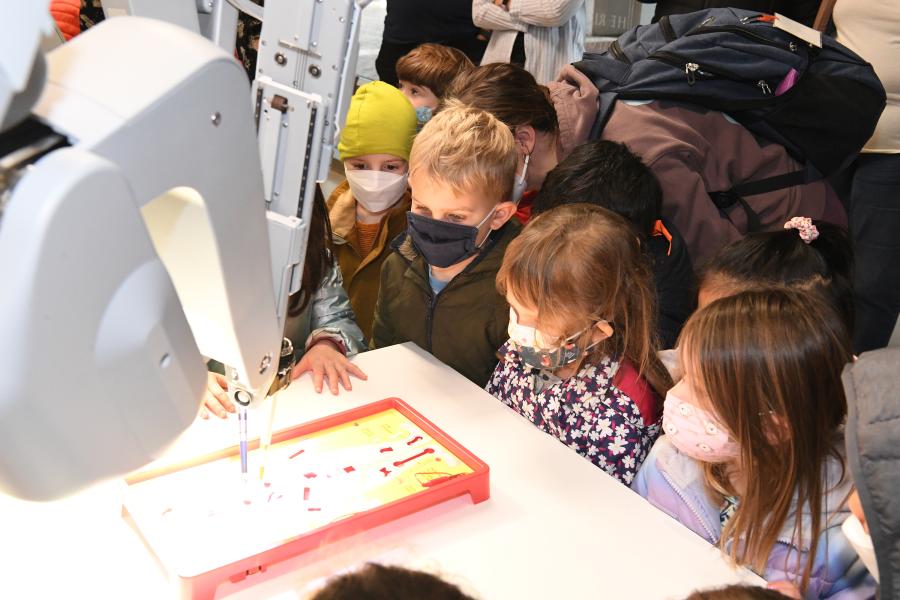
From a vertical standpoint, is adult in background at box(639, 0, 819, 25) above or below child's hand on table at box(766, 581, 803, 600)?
above

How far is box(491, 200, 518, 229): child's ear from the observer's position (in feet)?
5.94

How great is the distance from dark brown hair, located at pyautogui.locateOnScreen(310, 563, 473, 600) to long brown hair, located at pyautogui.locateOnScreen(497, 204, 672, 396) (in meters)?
0.81

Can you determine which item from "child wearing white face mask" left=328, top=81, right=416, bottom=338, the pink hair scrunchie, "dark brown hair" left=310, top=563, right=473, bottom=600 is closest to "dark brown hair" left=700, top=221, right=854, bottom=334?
the pink hair scrunchie

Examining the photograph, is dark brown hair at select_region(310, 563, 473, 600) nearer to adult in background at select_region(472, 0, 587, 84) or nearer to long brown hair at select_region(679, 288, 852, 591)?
long brown hair at select_region(679, 288, 852, 591)

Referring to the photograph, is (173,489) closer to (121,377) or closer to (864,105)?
(121,377)

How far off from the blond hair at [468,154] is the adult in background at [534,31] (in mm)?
1099

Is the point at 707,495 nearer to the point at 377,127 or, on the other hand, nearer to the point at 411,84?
the point at 377,127

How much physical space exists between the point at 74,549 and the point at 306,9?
823 mm

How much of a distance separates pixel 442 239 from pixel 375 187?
0.54 m

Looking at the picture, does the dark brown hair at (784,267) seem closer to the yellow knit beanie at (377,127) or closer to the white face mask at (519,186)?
the white face mask at (519,186)

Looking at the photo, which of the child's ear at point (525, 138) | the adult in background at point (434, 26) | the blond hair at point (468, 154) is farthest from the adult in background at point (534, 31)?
the blond hair at point (468, 154)

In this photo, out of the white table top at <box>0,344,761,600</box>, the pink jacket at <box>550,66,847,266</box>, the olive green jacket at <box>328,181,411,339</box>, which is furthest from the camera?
the olive green jacket at <box>328,181,411,339</box>

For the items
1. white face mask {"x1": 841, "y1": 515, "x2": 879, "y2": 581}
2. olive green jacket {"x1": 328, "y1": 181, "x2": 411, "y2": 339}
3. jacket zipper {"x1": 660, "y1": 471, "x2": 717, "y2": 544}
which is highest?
white face mask {"x1": 841, "y1": 515, "x2": 879, "y2": 581}

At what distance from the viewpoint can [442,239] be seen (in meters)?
1.72
